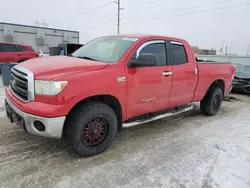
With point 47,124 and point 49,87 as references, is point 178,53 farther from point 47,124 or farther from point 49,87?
point 47,124

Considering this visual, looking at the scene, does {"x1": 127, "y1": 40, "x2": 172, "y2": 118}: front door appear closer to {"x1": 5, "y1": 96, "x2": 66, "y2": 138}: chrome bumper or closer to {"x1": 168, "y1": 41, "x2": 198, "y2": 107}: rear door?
{"x1": 168, "y1": 41, "x2": 198, "y2": 107}: rear door

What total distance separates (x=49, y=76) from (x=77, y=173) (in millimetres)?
1271

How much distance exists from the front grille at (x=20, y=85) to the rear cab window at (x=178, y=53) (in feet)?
8.57

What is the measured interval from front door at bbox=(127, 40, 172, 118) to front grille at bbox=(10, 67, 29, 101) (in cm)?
142

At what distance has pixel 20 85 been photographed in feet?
9.00

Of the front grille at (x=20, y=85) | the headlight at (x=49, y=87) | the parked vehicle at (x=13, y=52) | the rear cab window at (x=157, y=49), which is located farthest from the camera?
the parked vehicle at (x=13, y=52)

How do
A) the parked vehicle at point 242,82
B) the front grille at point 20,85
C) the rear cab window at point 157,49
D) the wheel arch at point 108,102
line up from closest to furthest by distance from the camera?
the front grille at point 20,85 < the wheel arch at point 108,102 < the rear cab window at point 157,49 < the parked vehicle at point 242,82

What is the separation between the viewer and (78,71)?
2625 mm

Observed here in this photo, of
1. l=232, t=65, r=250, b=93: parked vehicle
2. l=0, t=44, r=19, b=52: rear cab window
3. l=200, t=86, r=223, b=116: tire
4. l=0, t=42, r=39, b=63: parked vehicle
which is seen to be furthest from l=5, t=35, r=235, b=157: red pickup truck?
l=0, t=44, r=19, b=52: rear cab window

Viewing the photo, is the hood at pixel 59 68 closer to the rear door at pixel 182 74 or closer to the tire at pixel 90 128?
the tire at pixel 90 128

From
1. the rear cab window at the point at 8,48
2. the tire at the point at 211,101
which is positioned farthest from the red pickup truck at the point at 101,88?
the rear cab window at the point at 8,48

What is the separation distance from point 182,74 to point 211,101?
1641 mm

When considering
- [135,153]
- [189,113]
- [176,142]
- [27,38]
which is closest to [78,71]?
[135,153]

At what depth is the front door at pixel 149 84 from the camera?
10.4ft
